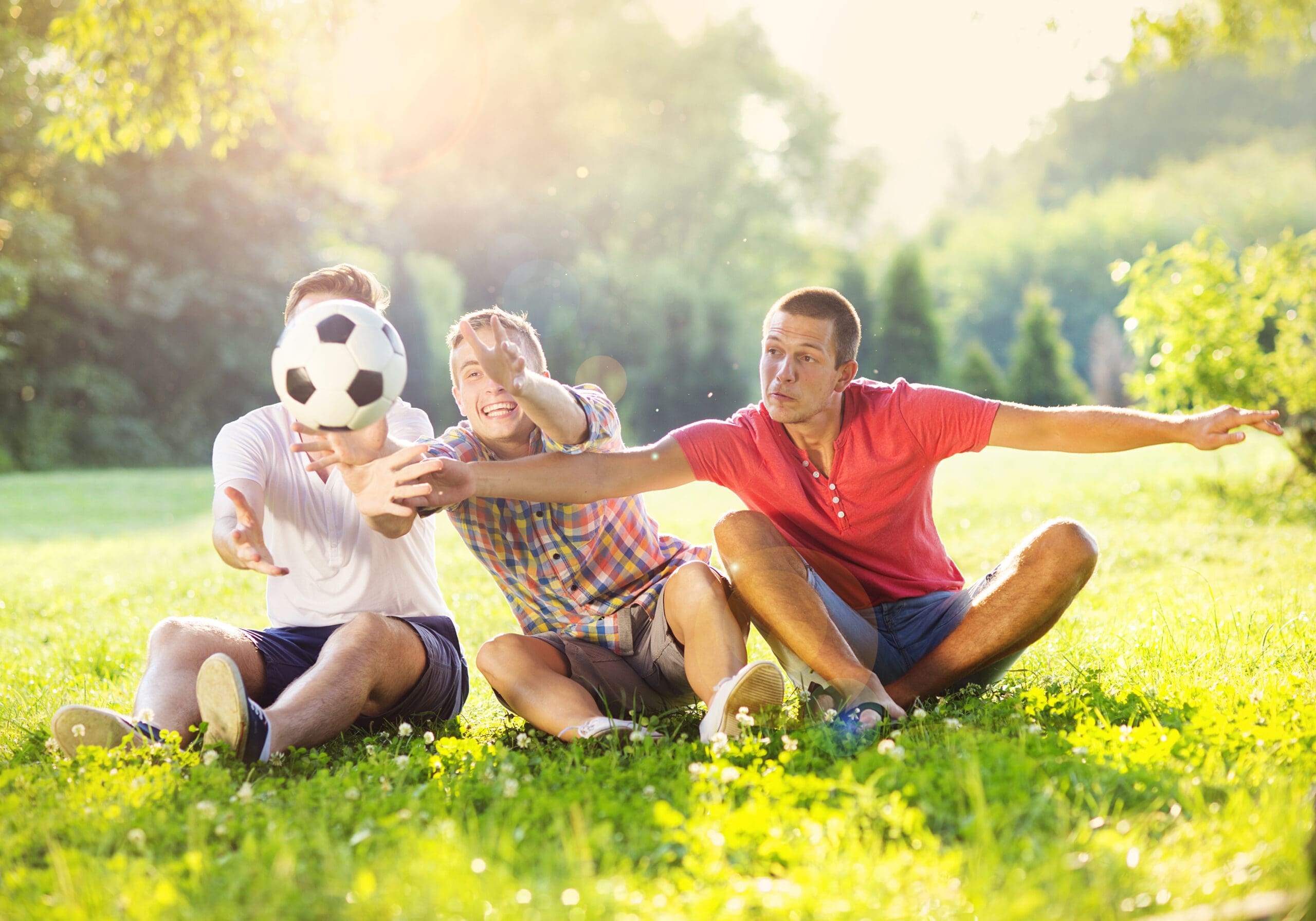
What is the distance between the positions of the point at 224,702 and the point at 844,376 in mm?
2363

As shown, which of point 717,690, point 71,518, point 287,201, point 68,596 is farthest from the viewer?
point 287,201

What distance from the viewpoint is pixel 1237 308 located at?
402 inches

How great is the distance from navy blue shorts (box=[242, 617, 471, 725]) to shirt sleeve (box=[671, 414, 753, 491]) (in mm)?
1102

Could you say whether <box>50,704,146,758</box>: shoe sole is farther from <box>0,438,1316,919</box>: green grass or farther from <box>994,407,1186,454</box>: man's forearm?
<box>994,407,1186,454</box>: man's forearm

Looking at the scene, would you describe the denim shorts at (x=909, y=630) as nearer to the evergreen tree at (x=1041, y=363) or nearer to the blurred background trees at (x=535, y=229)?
the blurred background trees at (x=535, y=229)

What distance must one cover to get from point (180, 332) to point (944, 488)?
21852 mm

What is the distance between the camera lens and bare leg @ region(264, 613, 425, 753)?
10.8ft

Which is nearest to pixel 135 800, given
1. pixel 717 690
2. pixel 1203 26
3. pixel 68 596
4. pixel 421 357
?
pixel 717 690

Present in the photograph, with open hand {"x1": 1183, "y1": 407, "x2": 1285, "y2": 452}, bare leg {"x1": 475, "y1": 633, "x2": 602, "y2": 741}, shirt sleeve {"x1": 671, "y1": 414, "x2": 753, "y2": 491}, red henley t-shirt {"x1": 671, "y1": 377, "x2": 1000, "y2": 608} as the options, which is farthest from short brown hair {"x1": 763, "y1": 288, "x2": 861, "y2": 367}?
bare leg {"x1": 475, "y1": 633, "x2": 602, "y2": 741}

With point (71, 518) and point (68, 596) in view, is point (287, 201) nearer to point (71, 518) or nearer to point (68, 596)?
point (71, 518)

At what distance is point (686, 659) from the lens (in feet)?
11.5

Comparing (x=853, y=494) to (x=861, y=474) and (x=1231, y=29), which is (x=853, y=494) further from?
(x=1231, y=29)

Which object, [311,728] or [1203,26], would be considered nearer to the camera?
[311,728]

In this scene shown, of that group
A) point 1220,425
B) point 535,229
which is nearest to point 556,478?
point 1220,425
